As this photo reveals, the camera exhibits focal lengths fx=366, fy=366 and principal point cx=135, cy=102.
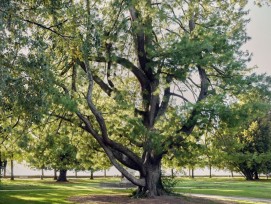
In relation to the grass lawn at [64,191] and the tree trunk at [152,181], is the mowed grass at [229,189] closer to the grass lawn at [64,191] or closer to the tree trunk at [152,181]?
the grass lawn at [64,191]

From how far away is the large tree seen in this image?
1459 cm

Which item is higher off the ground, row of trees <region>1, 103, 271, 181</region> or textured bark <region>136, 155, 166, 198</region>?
row of trees <region>1, 103, 271, 181</region>

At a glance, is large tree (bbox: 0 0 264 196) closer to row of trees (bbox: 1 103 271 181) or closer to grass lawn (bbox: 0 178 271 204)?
row of trees (bbox: 1 103 271 181)

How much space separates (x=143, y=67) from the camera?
2131 cm

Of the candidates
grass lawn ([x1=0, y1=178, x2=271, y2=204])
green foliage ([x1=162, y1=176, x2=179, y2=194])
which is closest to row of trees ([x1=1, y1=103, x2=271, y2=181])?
green foliage ([x1=162, y1=176, x2=179, y2=194])

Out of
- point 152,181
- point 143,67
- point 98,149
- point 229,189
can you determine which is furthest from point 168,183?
point 229,189

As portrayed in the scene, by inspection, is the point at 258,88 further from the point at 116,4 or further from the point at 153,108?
the point at 116,4

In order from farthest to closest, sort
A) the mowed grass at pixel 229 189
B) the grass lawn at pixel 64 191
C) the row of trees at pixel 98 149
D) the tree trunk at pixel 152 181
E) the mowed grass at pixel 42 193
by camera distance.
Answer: the mowed grass at pixel 229 189 < the tree trunk at pixel 152 181 < the grass lawn at pixel 64 191 < the mowed grass at pixel 42 193 < the row of trees at pixel 98 149

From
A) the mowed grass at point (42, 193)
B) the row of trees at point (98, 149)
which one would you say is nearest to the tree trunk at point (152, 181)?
the row of trees at point (98, 149)

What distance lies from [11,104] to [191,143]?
32.4ft

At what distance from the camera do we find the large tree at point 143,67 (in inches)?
575

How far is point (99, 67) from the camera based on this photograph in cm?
2162

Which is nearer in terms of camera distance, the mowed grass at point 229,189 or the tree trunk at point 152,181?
the tree trunk at point 152,181

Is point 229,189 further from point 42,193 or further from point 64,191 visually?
Answer: point 42,193
